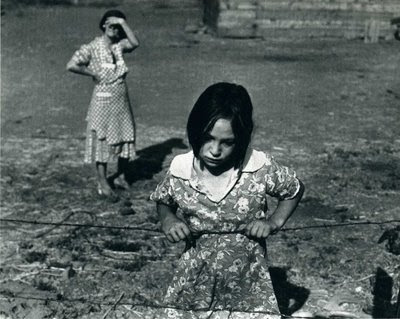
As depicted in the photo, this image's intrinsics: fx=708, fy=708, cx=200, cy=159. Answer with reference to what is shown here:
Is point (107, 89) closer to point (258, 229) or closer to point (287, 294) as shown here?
point (287, 294)

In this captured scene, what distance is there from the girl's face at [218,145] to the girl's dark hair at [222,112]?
0.06ft

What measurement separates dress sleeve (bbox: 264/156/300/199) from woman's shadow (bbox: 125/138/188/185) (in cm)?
451

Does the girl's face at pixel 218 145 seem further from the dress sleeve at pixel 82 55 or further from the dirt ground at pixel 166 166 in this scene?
the dress sleeve at pixel 82 55

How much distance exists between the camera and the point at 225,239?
10.6ft

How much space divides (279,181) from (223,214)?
0.99 ft

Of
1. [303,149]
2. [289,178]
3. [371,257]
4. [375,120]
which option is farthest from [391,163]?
[289,178]

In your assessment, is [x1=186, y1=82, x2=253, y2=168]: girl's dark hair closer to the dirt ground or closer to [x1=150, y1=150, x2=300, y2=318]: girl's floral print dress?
[x1=150, y1=150, x2=300, y2=318]: girl's floral print dress

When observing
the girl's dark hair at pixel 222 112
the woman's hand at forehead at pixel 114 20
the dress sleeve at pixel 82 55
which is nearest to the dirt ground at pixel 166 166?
the girl's dark hair at pixel 222 112

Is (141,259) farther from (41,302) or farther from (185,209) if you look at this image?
(185,209)

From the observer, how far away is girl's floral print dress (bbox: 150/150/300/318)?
10.5 feet

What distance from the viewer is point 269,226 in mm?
3121

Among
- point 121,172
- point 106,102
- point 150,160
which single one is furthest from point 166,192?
point 150,160

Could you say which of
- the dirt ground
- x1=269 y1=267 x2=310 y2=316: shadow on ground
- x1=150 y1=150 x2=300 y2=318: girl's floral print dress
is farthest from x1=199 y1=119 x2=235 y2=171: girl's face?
x1=269 y1=267 x2=310 y2=316: shadow on ground

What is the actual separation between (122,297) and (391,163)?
4.45 m
